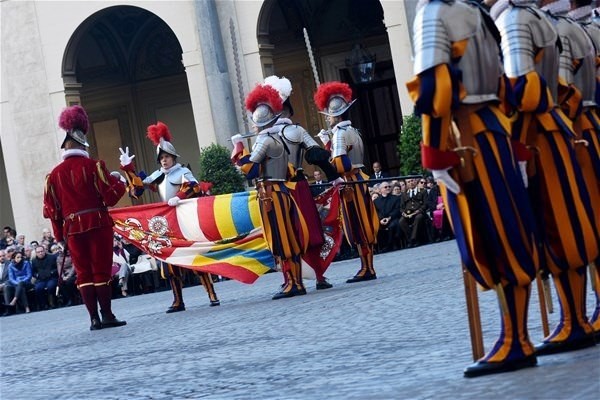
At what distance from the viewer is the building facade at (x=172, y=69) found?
95.6 ft

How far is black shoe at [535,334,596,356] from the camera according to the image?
6.77m

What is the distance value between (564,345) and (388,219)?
18.6 m

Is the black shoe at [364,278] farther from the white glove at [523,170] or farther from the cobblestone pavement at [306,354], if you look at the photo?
the white glove at [523,170]

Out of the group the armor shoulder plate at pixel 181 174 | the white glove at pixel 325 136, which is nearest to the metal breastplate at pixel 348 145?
the white glove at pixel 325 136

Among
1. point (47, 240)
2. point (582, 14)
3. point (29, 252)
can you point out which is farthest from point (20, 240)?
point (582, 14)

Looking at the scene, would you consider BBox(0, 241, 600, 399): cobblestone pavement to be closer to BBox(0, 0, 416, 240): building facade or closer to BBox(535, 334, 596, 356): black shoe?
BBox(535, 334, 596, 356): black shoe

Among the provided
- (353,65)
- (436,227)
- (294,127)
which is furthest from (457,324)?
(353,65)

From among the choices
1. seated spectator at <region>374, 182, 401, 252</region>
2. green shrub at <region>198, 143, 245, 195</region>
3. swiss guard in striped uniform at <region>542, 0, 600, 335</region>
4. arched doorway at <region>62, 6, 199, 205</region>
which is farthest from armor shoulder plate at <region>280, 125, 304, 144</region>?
arched doorway at <region>62, 6, 199, 205</region>

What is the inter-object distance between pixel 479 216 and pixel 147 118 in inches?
1207

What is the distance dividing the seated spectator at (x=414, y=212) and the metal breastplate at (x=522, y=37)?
18.1m

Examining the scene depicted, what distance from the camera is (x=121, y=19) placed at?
34781 mm

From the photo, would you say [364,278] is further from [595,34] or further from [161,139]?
[595,34]

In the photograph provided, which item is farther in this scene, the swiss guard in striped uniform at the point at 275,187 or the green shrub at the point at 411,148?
the green shrub at the point at 411,148

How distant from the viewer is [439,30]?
20.9ft
